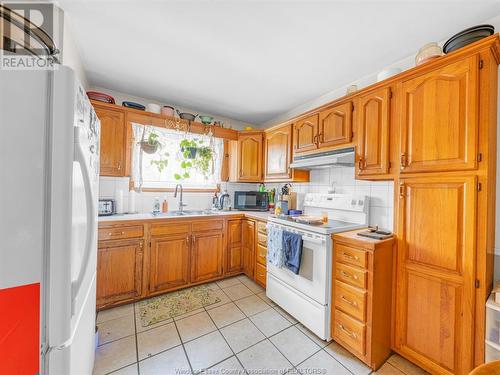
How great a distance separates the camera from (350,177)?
2.31 m

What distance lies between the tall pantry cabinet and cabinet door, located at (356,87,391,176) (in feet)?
0.36

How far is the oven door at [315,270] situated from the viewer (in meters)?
1.75

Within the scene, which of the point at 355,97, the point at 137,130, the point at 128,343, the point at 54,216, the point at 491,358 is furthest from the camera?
the point at 137,130

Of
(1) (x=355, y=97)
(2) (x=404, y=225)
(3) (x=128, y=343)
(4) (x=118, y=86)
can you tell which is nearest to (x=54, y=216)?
(3) (x=128, y=343)

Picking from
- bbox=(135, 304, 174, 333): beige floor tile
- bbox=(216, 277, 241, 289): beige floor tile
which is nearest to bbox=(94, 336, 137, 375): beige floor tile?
bbox=(135, 304, 174, 333): beige floor tile

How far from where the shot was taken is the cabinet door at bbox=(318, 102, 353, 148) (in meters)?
2.03

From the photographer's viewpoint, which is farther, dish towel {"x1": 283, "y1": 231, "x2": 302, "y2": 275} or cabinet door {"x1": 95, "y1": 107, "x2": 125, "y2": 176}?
cabinet door {"x1": 95, "y1": 107, "x2": 125, "y2": 176}

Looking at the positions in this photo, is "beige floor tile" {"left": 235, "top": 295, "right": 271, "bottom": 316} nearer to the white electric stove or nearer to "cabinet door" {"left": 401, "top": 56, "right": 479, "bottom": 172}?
the white electric stove

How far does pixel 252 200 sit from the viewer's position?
3.33 metres

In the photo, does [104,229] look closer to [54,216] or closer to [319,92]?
[54,216]

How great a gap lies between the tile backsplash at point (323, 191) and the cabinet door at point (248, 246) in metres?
0.73

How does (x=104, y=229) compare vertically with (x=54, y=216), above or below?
below

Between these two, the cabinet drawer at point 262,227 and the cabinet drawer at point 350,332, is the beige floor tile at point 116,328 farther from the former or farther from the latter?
the cabinet drawer at point 350,332

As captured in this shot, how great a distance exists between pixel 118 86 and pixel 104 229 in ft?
5.69
